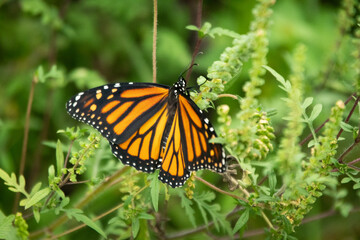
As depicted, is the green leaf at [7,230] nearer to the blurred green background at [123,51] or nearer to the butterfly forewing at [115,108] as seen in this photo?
the butterfly forewing at [115,108]

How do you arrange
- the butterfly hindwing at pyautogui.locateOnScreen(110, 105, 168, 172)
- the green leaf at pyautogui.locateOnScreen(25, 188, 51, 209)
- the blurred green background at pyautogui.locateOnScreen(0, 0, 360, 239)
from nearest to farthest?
the green leaf at pyautogui.locateOnScreen(25, 188, 51, 209) → the butterfly hindwing at pyautogui.locateOnScreen(110, 105, 168, 172) → the blurred green background at pyautogui.locateOnScreen(0, 0, 360, 239)

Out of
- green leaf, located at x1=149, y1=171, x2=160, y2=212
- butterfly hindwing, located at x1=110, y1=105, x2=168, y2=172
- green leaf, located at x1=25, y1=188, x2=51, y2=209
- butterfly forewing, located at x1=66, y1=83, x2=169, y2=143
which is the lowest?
green leaf, located at x1=25, y1=188, x2=51, y2=209

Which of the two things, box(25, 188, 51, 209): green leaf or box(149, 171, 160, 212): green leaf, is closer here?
box(149, 171, 160, 212): green leaf

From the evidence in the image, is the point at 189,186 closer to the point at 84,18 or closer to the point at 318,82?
the point at 318,82

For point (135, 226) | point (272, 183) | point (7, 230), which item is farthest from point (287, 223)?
point (7, 230)

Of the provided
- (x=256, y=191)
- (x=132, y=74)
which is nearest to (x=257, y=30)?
(x=256, y=191)

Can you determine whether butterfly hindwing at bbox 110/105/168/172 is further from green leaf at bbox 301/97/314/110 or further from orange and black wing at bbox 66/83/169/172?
green leaf at bbox 301/97/314/110

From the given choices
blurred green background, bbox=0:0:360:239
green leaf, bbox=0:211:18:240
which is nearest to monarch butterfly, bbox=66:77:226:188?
green leaf, bbox=0:211:18:240

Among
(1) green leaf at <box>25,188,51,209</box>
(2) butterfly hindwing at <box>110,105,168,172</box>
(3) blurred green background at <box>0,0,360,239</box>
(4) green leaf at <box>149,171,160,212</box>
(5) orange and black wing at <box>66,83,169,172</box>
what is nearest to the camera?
(4) green leaf at <box>149,171,160,212</box>

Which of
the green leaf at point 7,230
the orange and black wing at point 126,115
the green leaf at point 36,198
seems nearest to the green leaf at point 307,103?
the orange and black wing at point 126,115
